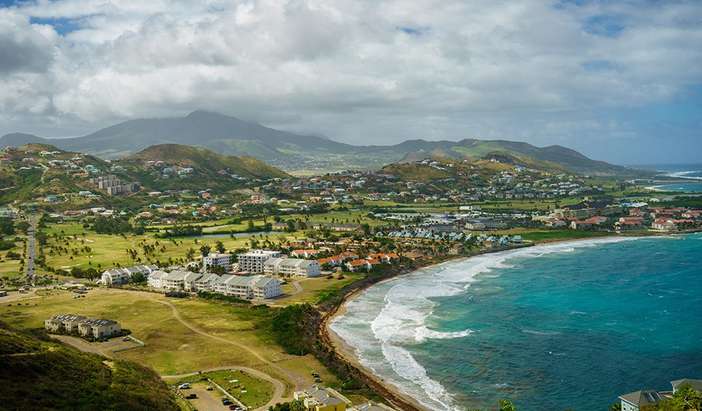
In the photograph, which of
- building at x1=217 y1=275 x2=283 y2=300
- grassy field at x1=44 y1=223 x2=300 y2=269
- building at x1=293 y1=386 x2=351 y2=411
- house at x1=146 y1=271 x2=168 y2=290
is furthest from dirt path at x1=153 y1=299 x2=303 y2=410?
grassy field at x1=44 y1=223 x2=300 y2=269

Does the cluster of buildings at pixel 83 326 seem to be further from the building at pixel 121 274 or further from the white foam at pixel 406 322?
the building at pixel 121 274

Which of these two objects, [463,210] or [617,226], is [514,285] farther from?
[463,210]

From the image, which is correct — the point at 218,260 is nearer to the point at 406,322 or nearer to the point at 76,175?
the point at 406,322

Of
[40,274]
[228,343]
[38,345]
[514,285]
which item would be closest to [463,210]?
[514,285]

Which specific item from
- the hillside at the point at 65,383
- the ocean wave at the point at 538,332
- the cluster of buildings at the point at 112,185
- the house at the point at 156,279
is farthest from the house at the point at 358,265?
the cluster of buildings at the point at 112,185

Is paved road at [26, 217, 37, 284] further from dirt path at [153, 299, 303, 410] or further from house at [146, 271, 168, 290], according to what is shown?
dirt path at [153, 299, 303, 410]

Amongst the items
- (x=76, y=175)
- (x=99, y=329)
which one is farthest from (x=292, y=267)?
(x=76, y=175)
